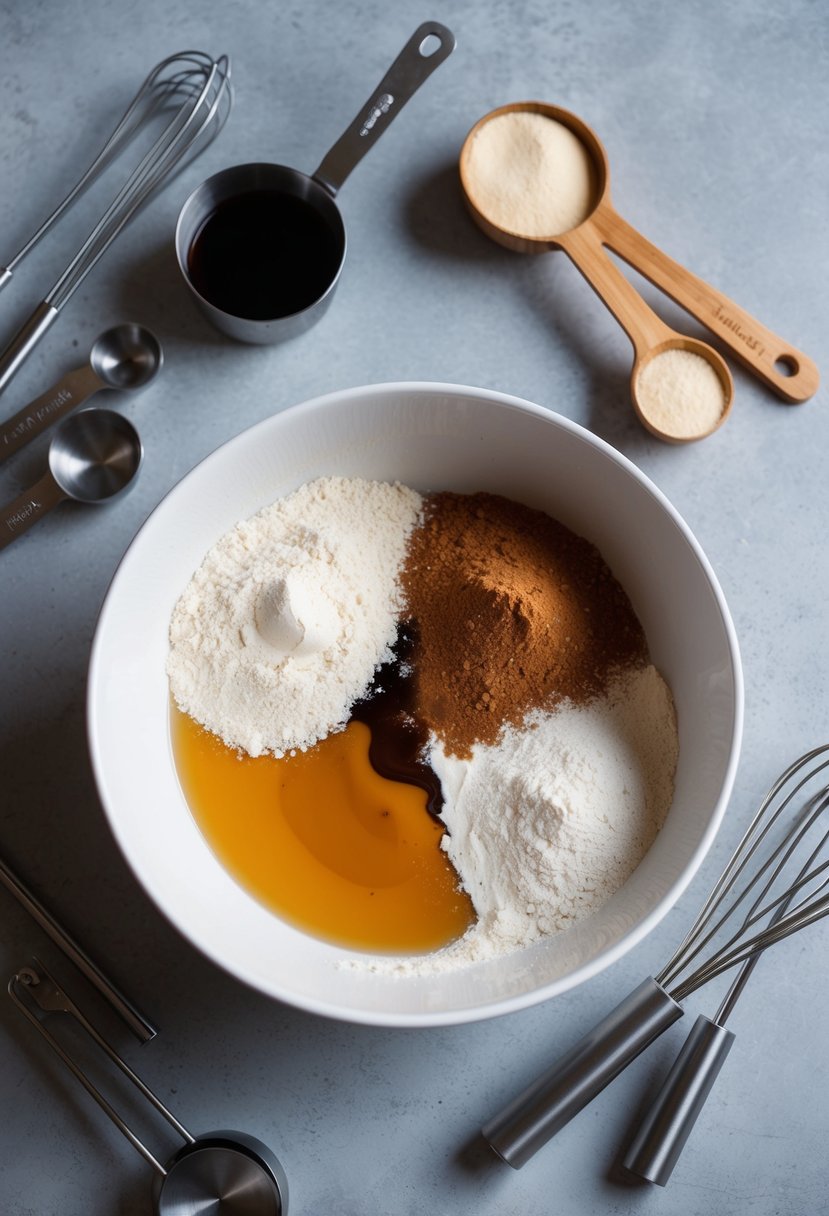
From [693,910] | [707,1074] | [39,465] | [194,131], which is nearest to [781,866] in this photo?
[693,910]

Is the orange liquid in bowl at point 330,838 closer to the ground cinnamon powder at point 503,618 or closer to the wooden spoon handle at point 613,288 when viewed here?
the ground cinnamon powder at point 503,618

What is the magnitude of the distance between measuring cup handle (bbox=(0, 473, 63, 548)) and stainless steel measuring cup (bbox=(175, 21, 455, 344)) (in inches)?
11.7

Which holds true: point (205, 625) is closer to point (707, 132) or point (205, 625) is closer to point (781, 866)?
point (781, 866)

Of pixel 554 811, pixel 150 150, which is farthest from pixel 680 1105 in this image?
pixel 150 150

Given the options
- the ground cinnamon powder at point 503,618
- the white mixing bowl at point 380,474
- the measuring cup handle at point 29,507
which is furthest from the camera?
the measuring cup handle at point 29,507

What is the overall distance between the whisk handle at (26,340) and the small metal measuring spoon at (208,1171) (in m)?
0.75

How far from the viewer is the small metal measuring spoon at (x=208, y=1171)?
1.14 m

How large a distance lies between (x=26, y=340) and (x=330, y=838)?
29.3 inches

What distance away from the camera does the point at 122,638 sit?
1.08 m

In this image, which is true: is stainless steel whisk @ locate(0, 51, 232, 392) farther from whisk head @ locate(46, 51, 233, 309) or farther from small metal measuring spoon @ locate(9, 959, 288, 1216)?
small metal measuring spoon @ locate(9, 959, 288, 1216)

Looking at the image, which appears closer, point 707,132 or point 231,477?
point 231,477

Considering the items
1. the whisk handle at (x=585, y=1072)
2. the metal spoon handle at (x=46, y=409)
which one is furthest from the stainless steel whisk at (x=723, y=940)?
the metal spoon handle at (x=46, y=409)

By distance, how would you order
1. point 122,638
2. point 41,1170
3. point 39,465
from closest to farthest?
1. point 122,638
2. point 41,1170
3. point 39,465

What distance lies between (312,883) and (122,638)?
359mm
